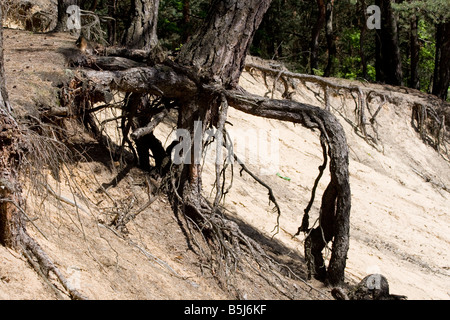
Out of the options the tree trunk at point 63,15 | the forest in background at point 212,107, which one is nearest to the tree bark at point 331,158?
the forest in background at point 212,107

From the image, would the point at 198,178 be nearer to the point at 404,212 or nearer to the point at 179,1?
the point at 404,212

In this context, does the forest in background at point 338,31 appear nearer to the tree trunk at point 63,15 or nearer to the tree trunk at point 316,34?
the tree trunk at point 316,34

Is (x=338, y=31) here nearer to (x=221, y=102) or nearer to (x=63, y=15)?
(x=63, y=15)

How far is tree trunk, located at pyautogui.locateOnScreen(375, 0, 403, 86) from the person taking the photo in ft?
51.5

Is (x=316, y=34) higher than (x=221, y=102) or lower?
higher

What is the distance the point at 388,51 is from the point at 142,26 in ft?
34.4

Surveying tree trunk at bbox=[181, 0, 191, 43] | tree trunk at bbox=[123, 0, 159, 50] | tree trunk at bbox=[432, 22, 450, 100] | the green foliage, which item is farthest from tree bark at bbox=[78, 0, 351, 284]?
tree trunk at bbox=[432, 22, 450, 100]

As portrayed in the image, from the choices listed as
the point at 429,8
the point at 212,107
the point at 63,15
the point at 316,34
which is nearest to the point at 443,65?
the point at 429,8

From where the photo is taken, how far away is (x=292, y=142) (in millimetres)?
11930

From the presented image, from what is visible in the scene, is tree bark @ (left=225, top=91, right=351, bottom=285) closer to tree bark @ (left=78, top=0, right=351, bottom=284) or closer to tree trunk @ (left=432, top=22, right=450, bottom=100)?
tree bark @ (left=78, top=0, right=351, bottom=284)

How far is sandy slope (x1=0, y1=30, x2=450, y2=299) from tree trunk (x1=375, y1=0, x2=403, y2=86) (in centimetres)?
133

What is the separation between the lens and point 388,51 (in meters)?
16.1

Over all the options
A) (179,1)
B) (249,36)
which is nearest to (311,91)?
(179,1)

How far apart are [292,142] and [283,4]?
787cm
